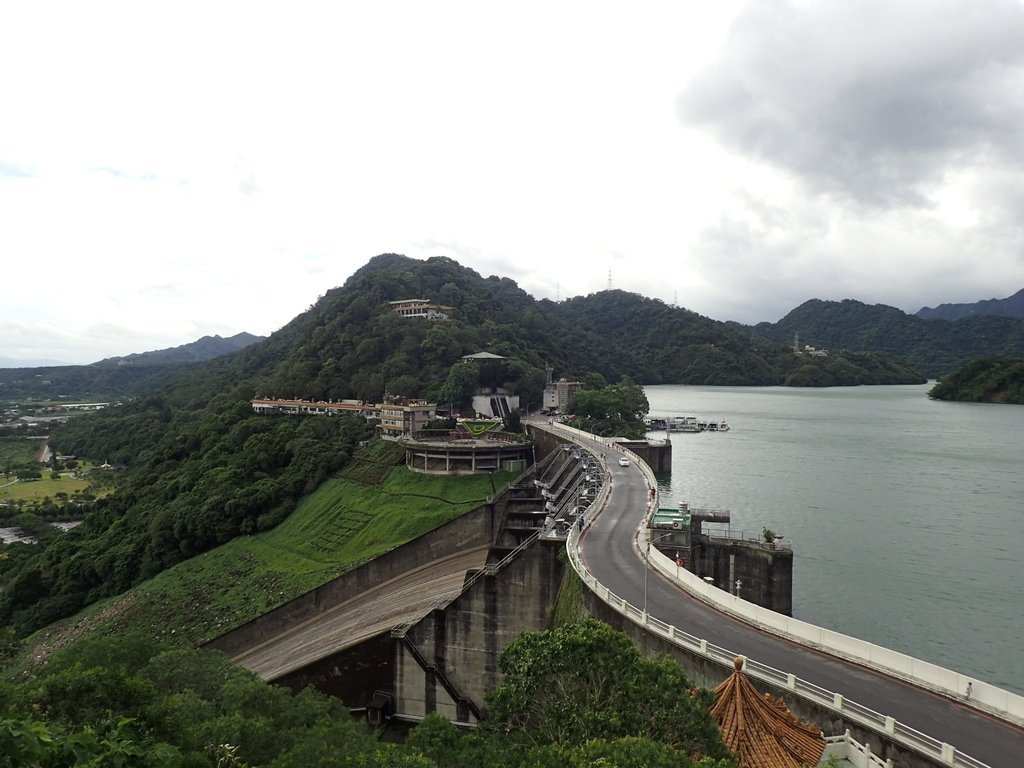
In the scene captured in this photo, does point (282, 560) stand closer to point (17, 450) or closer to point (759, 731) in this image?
point (759, 731)

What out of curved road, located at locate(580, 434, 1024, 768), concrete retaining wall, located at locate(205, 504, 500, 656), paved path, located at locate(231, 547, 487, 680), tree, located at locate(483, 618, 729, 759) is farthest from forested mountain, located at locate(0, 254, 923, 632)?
tree, located at locate(483, 618, 729, 759)

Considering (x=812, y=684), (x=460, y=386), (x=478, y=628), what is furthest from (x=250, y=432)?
(x=812, y=684)

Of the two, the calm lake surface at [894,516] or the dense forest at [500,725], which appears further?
the calm lake surface at [894,516]

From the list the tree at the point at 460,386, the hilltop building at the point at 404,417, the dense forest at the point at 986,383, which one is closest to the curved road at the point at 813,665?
the hilltop building at the point at 404,417

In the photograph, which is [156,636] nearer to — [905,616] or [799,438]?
[905,616]

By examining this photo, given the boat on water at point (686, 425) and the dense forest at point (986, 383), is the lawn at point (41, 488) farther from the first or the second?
the dense forest at point (986, 383)
